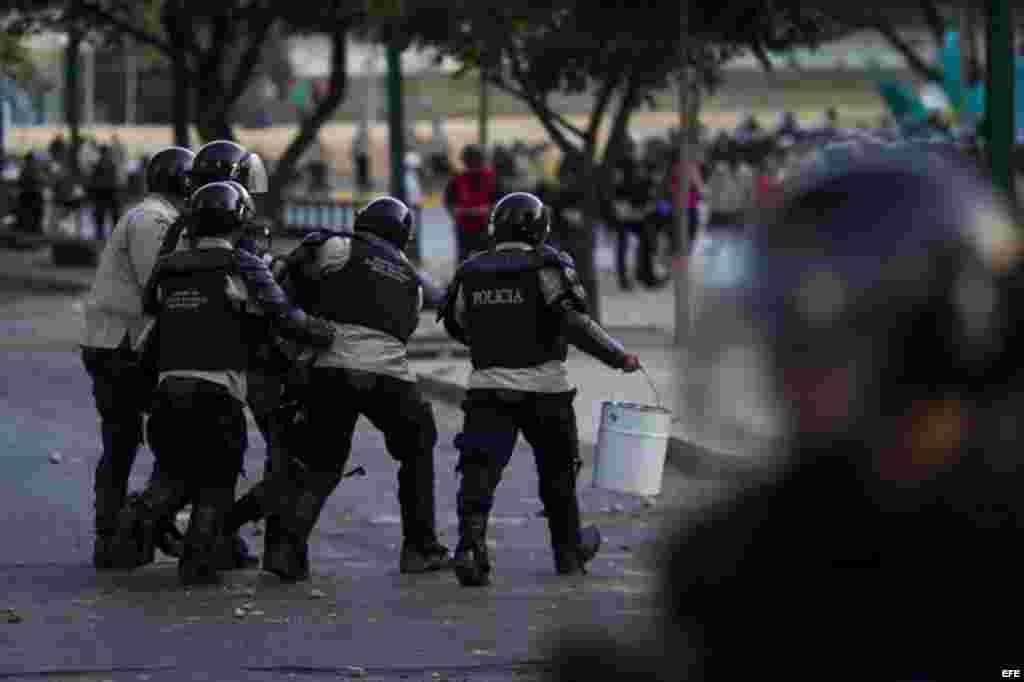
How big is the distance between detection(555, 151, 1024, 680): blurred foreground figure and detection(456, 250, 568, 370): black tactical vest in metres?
6.69

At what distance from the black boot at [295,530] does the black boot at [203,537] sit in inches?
8.5

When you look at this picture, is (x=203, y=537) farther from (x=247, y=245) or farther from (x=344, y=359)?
(x=247, y=245)

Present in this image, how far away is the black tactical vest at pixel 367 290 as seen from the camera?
9.77 m

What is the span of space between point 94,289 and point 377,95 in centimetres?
10327

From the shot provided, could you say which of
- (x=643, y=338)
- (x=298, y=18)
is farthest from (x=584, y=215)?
(x=298, y=18)

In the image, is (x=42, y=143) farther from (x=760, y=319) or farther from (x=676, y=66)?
(x=760, y=319)

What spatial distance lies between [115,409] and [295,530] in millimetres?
1118

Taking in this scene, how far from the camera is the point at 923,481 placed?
2.88 m

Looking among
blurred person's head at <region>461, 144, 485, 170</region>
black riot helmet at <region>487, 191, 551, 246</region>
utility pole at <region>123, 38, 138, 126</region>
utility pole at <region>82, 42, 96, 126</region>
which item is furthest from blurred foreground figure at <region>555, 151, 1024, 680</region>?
utility pole at <region>82, 42, 96, 126</region>

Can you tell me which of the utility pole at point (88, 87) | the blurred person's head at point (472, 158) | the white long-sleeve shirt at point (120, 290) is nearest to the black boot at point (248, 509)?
the white long-sleeve shirt at point (120, 290)

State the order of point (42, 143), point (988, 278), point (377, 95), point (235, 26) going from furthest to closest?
point (377, 95)
point (42, 143)
point (235, 26)
point (988, 278)

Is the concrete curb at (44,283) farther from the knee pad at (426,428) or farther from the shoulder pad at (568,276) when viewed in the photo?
the shoulder pad at (568,276)

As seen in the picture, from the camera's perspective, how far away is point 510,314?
31.8ft

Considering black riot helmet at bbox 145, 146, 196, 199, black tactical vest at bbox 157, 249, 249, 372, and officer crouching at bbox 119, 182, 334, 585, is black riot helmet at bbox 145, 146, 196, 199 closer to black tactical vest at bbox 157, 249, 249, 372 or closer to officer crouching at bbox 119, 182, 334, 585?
officer crouching at bbox 119, 182, 334, 585
